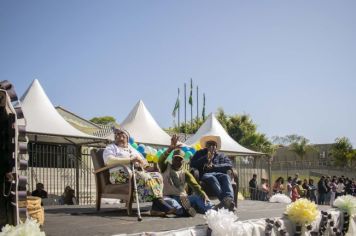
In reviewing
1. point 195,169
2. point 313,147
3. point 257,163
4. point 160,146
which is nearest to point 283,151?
point 313,147

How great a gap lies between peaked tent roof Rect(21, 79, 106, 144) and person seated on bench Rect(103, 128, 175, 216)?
20.3 ft

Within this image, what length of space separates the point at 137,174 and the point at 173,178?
1.86ft

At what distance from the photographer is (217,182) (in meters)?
6.24

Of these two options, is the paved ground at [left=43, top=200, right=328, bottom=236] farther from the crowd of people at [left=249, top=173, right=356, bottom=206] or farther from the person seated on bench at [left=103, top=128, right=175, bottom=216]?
the crowd of people at [left=249, top=173, right=356, bottom=206]

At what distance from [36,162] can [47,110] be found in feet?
7.66

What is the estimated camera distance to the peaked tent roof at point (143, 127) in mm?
16234

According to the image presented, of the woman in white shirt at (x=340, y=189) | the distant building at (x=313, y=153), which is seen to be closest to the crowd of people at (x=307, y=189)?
the woman in white shirt at (x=340, y=189)

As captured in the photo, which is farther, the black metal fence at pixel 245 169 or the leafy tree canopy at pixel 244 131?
the leafy tree canopy at pixel 244 131

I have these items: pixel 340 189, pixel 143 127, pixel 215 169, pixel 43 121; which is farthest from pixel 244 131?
pixel 215 169

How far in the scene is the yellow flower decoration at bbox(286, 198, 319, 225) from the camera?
5031 millimetres

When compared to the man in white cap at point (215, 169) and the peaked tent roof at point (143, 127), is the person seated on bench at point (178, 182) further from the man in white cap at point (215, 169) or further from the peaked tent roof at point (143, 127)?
the peaked tent roof at point (143, 127)

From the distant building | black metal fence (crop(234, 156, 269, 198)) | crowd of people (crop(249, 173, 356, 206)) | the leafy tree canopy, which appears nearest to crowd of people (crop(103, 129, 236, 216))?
crowd of people (crop(249, 173, 356, 206))

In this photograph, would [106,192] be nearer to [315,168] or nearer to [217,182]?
[217,182]

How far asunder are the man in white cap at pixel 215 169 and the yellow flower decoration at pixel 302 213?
891mm
